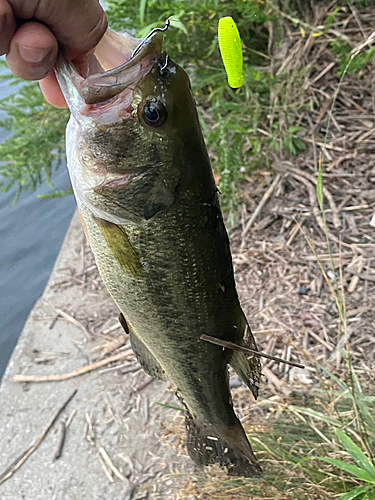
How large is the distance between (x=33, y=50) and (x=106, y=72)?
0.55 ft

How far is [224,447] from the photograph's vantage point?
1.55m

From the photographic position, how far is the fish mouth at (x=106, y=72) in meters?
1.11

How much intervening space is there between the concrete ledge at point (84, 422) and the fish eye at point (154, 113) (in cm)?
172

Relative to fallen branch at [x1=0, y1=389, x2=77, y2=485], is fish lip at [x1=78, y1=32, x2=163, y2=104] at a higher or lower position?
higher

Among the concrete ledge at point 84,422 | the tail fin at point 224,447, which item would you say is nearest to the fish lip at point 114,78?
the tail fin at point 224,447

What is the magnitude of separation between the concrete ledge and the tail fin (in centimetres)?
79

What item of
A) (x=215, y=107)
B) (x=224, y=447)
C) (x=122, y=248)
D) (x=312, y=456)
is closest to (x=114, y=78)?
(x=122, y=248)

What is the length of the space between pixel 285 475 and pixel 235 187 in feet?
6.82

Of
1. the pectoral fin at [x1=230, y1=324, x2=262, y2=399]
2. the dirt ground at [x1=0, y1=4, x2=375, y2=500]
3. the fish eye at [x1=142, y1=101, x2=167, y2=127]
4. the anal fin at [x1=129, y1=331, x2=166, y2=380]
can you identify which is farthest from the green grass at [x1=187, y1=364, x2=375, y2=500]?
the fish eye at [x1=142, y1=101, x2=167, y2=127]

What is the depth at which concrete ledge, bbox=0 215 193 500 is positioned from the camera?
253 cm

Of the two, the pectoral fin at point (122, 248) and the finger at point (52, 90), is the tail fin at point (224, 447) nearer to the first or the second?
the pectoral fin at point (122, 248)

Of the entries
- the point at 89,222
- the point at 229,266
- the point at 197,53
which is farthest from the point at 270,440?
the point at 197,53

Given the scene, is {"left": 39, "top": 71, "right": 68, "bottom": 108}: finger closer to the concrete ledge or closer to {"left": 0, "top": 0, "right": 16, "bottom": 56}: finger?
{"left": 0, "top": 0, "right": 16, "bottom": 56}: finger

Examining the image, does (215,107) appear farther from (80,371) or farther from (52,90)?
(80,371)
